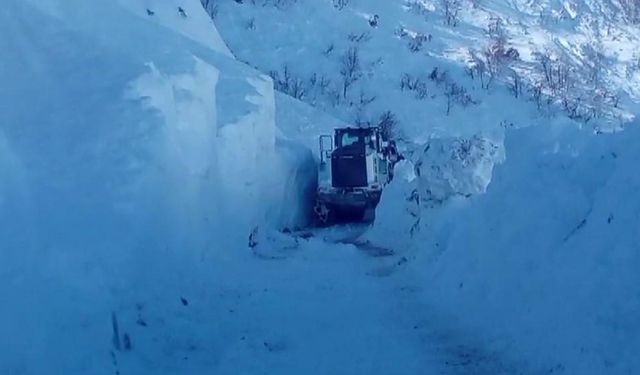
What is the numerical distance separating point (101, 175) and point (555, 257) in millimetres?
6037

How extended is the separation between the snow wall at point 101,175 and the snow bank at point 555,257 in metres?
3.21

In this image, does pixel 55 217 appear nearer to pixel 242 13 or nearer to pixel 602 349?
pixel 602 349

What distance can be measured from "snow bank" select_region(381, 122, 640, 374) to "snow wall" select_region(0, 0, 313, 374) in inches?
126

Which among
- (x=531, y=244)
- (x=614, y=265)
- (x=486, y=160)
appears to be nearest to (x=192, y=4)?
(x=486, y=160)

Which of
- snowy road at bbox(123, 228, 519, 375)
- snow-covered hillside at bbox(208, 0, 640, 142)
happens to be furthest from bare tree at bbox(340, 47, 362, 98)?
snowy road at bbox(123, 228, 519, 375)

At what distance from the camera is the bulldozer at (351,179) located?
95.8ft

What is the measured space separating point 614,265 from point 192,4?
2078 cm

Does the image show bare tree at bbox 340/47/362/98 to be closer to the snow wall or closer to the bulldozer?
the bulldozer

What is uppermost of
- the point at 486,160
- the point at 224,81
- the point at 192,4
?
the point at 192,4

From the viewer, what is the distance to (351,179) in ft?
96.3

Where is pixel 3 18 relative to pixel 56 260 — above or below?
above

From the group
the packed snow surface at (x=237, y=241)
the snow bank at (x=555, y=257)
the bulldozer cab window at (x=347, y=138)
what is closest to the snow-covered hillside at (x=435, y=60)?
the bulldozer cab window at (x=347, y=138)

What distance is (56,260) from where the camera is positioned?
1110 centimetres

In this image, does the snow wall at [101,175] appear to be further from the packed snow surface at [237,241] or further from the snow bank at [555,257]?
the snow bank at [555,257]
